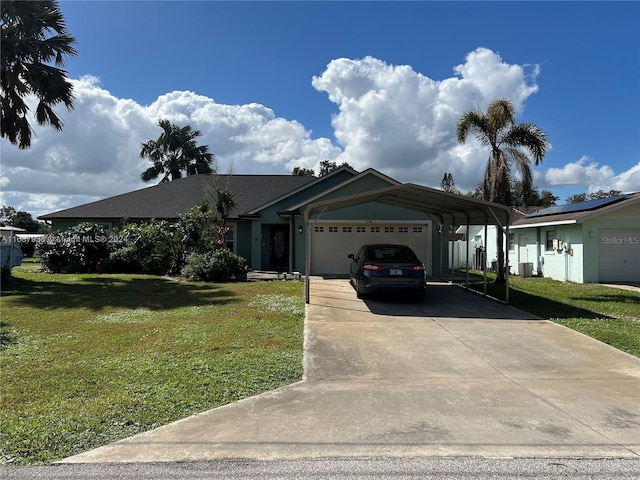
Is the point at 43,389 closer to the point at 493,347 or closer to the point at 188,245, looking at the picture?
the point at 493,347

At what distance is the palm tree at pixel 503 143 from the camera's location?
15.1 metres

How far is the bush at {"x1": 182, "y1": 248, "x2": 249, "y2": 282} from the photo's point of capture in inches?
631

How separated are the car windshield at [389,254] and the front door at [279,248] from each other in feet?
31.9

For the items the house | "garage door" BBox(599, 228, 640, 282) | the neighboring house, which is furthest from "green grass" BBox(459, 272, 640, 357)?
the house

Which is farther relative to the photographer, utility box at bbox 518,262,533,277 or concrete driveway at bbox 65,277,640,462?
utility box at bbox 518,262,533,277

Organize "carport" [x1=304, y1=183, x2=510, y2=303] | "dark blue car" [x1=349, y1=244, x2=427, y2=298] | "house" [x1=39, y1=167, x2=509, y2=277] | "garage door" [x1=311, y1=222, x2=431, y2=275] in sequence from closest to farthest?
1. "dark blue car" [x1=349, y1=244, x2=427, y2=298]
2. "carport" [x1=304, y1=183, x2=510, y2=303]
3. "house" [x1=39, y1=167, x2=509, y2=277]
4. "garage door" [x1=311, y1=222, x2=431, y2=275]

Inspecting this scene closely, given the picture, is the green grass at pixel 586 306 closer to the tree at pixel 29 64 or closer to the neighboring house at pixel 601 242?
the neighboring house at pixel 601 242

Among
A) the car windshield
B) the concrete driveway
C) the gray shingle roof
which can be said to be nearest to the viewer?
the concrete driveway

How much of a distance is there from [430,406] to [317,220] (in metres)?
10.8

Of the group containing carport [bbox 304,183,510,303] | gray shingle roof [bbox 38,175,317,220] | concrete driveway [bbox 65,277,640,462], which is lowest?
concrete driveway [bbox 65,277,640,462]

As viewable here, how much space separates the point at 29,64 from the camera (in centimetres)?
1445

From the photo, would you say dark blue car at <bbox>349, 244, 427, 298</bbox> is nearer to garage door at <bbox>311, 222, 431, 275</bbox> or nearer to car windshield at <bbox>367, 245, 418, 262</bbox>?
car windshield at <bbox>367, 245, 418, 262</bbox>

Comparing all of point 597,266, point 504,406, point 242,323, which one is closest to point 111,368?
point 242,323

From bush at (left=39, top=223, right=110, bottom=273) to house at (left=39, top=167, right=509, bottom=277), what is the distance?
2.25 metres
